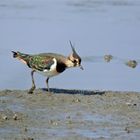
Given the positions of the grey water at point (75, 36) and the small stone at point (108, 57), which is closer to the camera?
the grey water at point (75, 36)

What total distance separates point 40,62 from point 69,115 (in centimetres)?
190

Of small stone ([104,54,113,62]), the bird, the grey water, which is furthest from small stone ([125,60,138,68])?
the bird

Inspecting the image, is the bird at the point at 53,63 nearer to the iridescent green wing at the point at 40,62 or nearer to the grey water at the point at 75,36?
the iridescent green wing at the point at 40,62

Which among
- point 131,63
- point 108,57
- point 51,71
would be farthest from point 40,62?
point 108,57

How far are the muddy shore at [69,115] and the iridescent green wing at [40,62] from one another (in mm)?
490

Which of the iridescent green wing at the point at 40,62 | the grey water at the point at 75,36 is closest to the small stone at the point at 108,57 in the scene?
the grey water at the point at 75,36

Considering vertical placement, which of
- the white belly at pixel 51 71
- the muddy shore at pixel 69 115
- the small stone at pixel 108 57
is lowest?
the muddy shore at pixel 69 115

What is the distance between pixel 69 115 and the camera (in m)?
12.2

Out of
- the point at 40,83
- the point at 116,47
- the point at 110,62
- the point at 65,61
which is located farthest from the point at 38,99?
the point at 116,47

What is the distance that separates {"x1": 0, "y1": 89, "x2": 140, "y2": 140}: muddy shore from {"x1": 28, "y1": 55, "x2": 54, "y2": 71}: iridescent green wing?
0.49 m

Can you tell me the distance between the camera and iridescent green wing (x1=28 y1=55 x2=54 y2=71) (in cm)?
1371

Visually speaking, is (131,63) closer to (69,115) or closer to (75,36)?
(75,36)

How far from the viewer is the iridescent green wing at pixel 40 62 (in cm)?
1371

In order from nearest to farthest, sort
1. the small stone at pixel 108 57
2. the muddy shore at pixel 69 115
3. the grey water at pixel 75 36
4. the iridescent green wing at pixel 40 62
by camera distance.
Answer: the muddy shore at pixel 69 115 < the iridescent green wing at pixel 40 62 < the grey water at pixel 75 36 < the small stone at pixel 108 57
